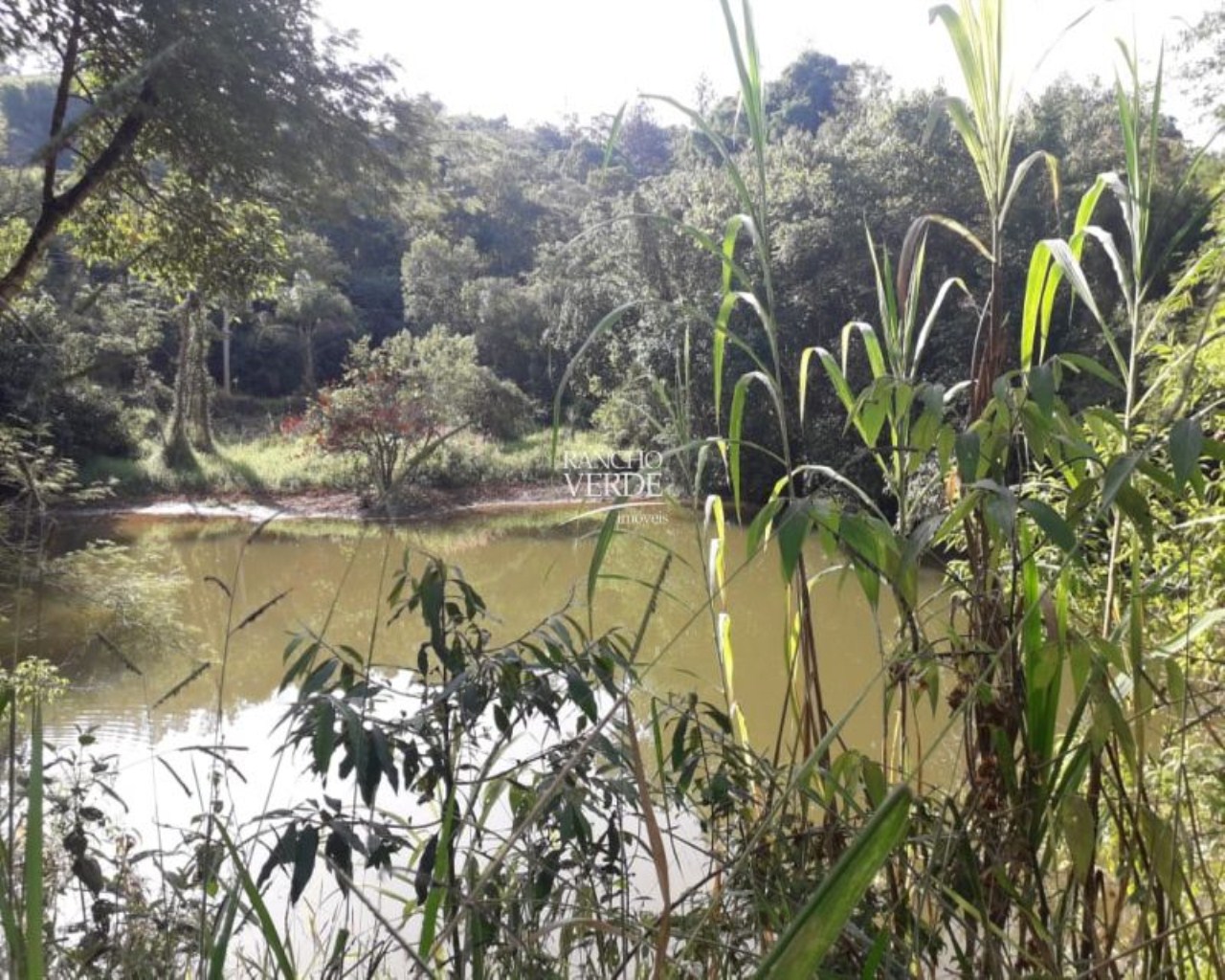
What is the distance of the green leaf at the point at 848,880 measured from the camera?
7.6 inches

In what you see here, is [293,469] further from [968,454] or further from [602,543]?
[968,454]

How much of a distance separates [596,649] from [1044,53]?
1.97 feet

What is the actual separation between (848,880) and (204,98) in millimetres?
4367

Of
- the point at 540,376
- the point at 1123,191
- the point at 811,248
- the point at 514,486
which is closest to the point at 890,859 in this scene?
the point at 1123,191

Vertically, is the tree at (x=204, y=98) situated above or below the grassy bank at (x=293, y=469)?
above

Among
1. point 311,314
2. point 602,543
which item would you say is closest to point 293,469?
point 311,314

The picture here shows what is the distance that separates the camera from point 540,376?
1334 centimetres

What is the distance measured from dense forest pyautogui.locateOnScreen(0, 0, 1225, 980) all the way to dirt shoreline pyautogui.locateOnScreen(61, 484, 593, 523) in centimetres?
19

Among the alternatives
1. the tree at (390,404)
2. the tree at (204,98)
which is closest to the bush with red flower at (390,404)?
the tree at (390,404)

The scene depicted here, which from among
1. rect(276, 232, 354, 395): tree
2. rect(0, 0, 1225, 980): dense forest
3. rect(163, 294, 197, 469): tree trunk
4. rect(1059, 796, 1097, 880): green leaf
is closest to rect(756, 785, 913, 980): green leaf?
rect(0, 0, 1225, 980): dense forest

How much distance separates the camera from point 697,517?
78 centimetres

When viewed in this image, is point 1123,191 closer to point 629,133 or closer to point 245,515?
point 245,515

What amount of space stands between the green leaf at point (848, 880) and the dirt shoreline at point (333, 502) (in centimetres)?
840

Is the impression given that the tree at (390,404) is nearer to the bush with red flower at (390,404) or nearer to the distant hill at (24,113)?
the bush with red flower at (390,404)
